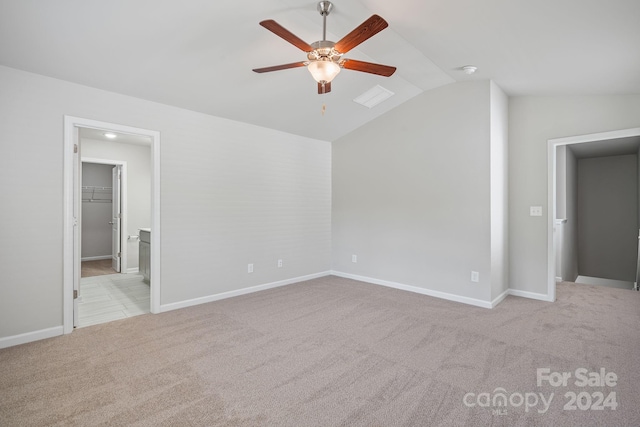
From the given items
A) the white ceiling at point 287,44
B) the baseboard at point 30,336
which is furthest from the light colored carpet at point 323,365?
the white ceiling at point 287,44

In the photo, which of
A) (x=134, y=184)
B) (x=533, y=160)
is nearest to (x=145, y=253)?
(x=134, y=184)

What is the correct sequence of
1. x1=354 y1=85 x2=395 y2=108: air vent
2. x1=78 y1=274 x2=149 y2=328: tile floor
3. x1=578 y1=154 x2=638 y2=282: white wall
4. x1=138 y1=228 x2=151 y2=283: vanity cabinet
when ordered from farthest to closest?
x1=578 y1=154 x2=638 y2=282: white wall
x1=138 y1=228 x2=151 y2=283: vanity cabinet
x1=354 y1=85 x2=395 y2=108: air vent
x1=78 y1=274 x2=149 y2=328: tile floor

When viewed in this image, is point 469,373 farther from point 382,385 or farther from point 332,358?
point 332,358

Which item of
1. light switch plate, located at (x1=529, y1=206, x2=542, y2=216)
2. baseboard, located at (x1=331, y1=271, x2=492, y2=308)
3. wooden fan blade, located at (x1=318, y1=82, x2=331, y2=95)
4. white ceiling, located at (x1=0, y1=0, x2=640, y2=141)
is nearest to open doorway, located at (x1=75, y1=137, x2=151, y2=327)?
white ceiling, located at (x1=0, y1=0, x2=640, y2=141)

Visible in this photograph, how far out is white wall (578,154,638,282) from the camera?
6754mm

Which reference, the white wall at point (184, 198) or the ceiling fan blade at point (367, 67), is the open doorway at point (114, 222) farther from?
the ceiling fan blade at point (367, 67)

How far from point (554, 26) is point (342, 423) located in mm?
3170

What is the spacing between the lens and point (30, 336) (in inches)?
117

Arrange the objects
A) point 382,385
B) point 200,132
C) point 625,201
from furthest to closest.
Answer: point 625,201, point 200,132, point 382,385

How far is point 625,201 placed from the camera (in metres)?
6.79

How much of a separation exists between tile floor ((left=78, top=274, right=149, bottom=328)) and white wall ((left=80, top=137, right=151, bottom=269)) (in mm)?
722

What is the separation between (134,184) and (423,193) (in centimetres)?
555

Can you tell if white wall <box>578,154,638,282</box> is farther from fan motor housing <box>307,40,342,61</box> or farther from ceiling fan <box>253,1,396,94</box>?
fan motor housing <box>307,40,342,61</box>

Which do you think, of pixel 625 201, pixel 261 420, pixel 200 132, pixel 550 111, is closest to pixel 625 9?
pixel 550 111
